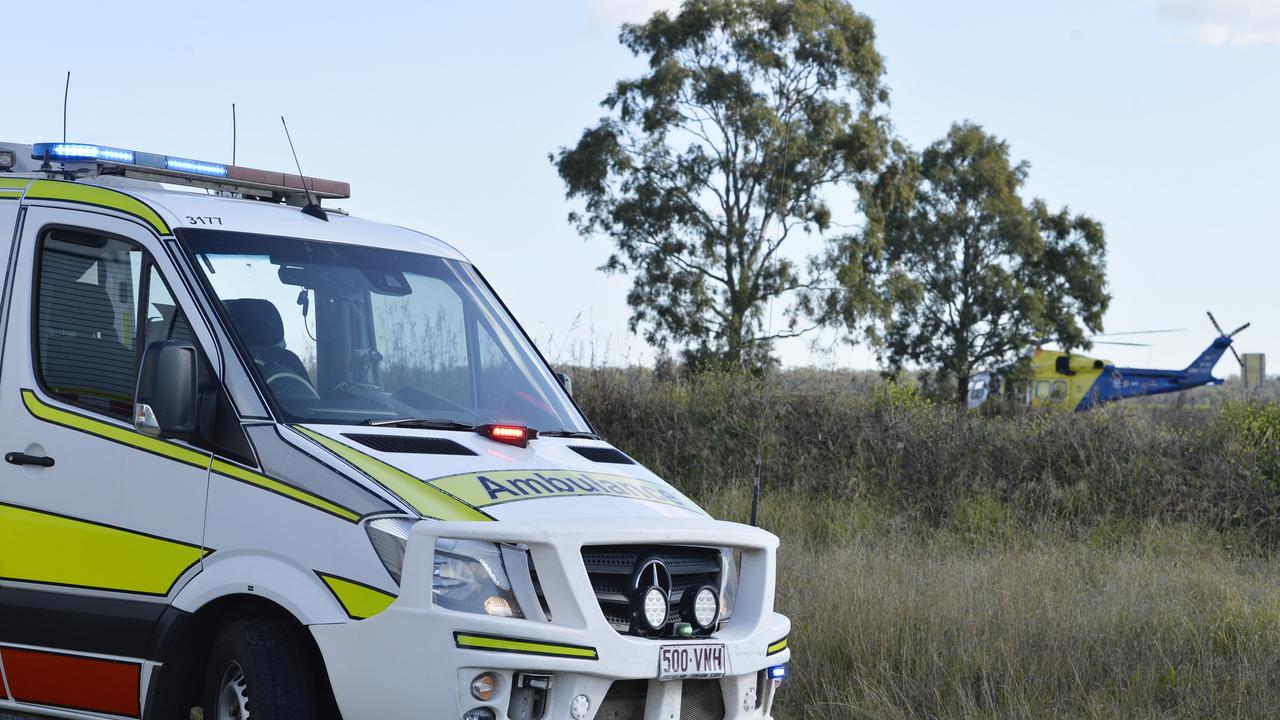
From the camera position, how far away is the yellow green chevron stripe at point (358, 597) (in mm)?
4391

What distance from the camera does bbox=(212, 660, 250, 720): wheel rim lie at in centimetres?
478

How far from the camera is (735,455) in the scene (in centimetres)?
1588

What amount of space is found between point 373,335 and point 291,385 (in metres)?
0.63

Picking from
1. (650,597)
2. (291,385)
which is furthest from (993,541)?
(291,385)

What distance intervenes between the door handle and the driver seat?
935mm

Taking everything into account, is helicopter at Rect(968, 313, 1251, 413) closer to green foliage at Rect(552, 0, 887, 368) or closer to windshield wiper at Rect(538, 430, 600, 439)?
green foliage at Rect(552, 0, 887, 368)

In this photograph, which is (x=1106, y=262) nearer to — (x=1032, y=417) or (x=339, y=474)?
(x=1032, y=417)

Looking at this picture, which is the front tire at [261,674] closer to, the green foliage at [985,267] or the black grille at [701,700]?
the black grille at [701,700]

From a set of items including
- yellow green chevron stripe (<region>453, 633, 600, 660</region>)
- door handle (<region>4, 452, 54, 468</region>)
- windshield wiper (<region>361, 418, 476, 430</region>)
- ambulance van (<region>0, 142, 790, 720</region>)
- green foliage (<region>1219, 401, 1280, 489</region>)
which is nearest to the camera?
yellow green chevron stripe (<region>453, 633, 600, 660</region>)

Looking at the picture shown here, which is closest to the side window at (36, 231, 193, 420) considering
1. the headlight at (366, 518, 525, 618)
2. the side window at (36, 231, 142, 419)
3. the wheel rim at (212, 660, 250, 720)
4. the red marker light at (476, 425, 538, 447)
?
the side window at (36, 231, 142, 419)

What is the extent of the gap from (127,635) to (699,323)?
119 ft

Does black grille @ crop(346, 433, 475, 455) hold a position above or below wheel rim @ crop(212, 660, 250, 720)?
above

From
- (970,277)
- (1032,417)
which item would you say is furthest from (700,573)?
(970,277)

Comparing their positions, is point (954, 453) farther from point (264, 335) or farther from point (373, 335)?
point (264, 335)
